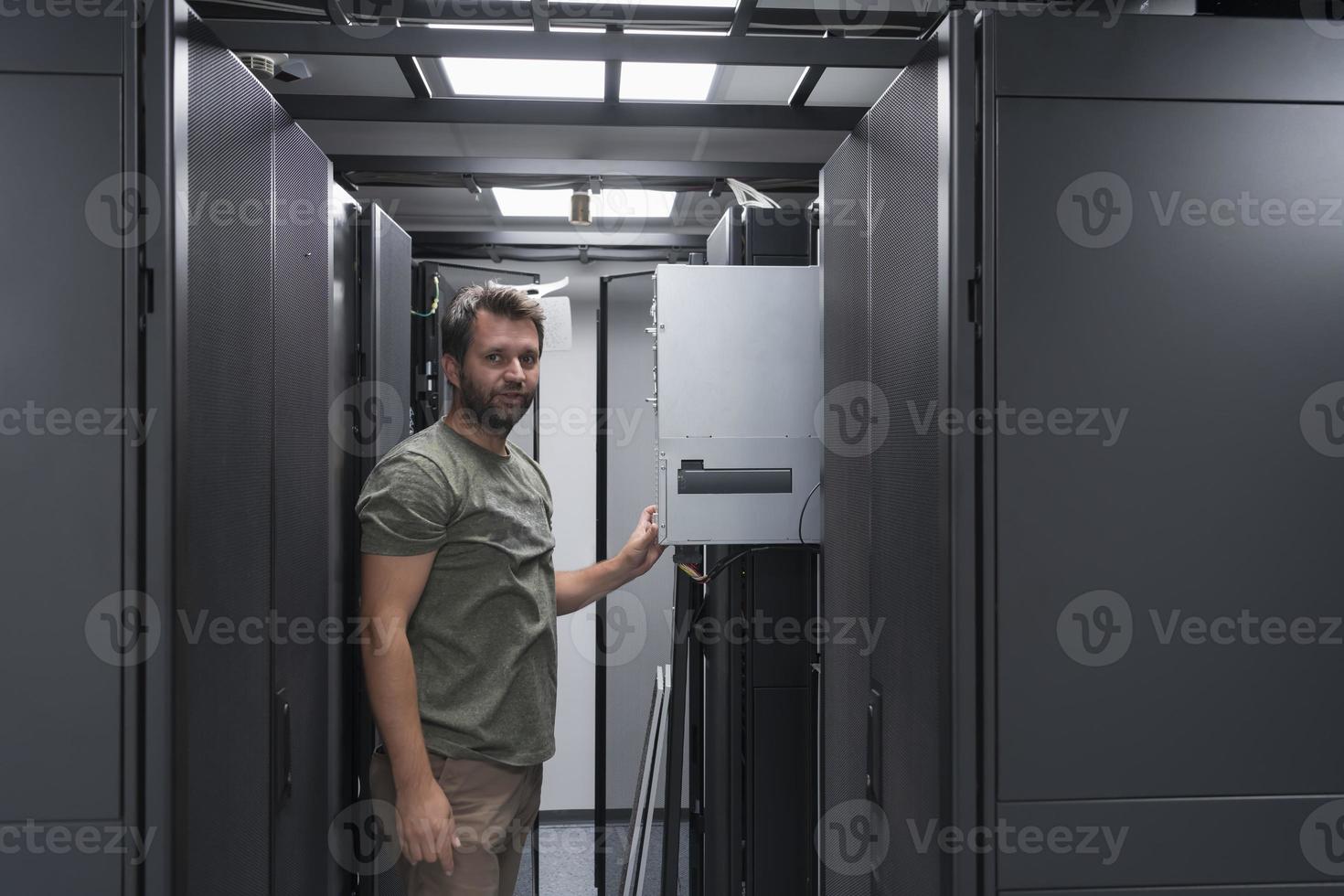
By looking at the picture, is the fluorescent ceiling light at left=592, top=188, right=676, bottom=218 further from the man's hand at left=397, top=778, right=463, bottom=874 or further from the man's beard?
the man's hand at left=397, top=778, right=463, bottom=874

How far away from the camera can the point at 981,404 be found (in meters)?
1.02

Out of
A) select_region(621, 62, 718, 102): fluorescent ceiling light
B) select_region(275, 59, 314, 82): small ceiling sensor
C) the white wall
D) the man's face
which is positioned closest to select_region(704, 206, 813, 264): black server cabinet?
select_region(621, 62, 718, 102): fluorescent ceiling light

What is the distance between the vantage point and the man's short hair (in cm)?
169

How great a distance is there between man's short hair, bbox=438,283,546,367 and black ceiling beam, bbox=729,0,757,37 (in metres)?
0.64

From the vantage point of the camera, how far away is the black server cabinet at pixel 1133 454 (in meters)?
1.02

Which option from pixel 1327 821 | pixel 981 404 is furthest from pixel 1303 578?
pixel 981 404

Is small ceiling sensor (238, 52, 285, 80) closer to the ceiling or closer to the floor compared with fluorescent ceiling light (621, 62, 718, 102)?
closer to the floor

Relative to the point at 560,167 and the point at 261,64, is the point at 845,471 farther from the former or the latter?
the point at 261,64

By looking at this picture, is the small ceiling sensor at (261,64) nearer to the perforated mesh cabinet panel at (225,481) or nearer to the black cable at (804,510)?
the perforated mesh cabinet panel at (225,481)

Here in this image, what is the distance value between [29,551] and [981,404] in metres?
1.12

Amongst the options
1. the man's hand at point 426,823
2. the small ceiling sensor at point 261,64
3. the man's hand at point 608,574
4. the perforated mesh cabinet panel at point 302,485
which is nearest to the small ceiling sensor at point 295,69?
the small ceiling sensor at point 261,64

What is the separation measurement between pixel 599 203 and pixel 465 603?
65.1 inches

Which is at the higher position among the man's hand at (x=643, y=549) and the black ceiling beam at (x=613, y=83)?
the black ceiling beam at (x=613, y=83)

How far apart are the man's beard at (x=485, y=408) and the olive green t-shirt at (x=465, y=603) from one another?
3.1 inches
